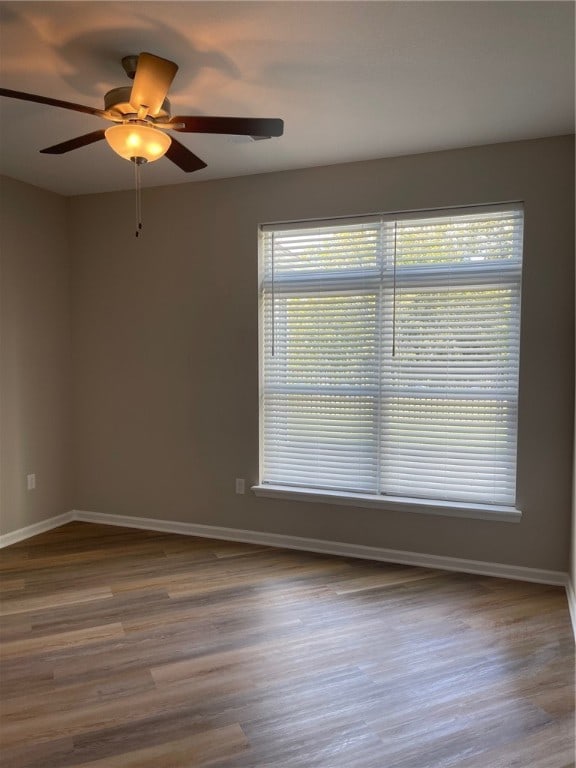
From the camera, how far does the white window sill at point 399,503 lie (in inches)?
132

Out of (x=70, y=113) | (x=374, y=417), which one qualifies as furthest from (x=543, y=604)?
(x=70, y=113)

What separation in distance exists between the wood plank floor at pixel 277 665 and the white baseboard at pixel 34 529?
34 centimetres

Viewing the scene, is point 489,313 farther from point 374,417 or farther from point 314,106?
point 314,106

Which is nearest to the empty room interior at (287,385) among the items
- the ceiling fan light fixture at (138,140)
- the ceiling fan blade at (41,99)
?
the ceiling fan light fixture at (138,140)

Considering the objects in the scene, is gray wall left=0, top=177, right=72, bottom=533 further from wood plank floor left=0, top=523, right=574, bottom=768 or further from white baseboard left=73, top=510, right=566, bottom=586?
wood plank floor left=0, top=523, right=574, bottom=768

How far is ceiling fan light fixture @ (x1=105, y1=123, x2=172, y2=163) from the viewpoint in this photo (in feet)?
6.98

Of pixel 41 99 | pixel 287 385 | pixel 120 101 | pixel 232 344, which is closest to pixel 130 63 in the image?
pixel 120 101

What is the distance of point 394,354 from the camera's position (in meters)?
3.59

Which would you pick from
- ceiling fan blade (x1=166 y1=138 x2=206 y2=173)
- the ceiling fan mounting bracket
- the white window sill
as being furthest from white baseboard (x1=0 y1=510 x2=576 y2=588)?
the ceiling fan mounting bracket

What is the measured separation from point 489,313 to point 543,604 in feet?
5.68

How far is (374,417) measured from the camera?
3668mm

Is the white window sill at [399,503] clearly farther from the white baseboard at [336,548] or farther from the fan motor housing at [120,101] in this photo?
the fan motor housing at [120,101]

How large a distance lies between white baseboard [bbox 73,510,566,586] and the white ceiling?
2.62m

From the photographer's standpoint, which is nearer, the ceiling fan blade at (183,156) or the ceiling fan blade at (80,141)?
the ceiling fan blade at (80,141)
